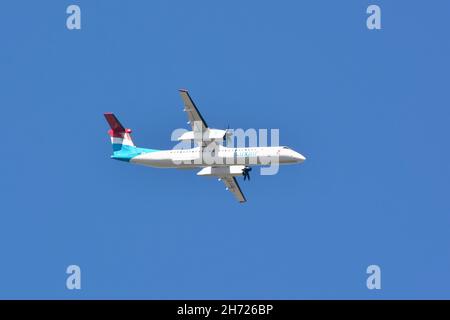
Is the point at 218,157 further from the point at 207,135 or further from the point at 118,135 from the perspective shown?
the point at 118,135

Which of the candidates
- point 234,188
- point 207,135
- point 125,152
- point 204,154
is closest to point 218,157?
point 204,154

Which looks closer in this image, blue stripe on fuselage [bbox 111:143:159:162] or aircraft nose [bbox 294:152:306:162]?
aircraft nose [bbox 294:152:306:162]

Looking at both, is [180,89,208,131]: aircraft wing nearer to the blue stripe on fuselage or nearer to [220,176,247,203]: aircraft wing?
the blue stripe on fuselage

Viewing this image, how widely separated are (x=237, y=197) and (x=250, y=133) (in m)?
5.78

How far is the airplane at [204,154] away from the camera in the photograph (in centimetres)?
5562

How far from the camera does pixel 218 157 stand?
56.7 metres

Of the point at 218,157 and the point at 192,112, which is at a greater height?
the point at 192,112

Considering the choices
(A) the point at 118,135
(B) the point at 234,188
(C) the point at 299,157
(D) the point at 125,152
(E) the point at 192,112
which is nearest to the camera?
(E) the point at 192,112

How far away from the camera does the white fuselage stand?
55.6 meters

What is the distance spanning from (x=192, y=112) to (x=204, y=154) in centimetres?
283

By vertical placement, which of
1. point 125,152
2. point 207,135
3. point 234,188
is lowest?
point 234,188

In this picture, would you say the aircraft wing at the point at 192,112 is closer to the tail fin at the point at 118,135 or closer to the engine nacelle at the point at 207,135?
the engine nacelle at the point at 207,135

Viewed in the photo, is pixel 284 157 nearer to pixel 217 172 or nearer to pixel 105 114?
pixel 217 172

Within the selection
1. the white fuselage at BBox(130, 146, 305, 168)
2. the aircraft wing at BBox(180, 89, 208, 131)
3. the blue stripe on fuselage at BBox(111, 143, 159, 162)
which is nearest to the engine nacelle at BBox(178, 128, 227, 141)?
the aircraft wing at BBox(180, 89, 208, 131)
